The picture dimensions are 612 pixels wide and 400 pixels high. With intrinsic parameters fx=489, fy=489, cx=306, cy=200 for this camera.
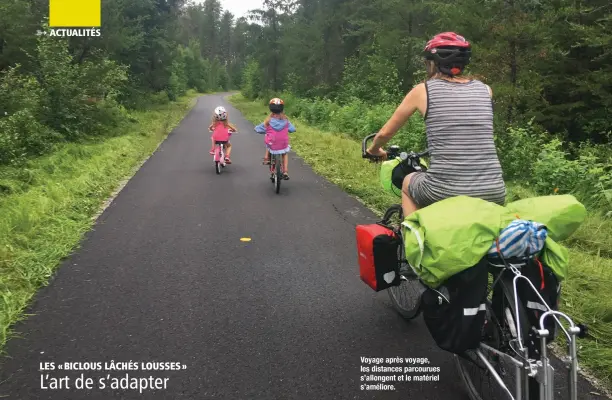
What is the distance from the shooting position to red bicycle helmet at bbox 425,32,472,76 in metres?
3.23

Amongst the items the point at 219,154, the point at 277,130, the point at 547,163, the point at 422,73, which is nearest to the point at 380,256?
the point at 277,130

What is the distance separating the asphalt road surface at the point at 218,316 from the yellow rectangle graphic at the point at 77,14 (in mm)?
11628

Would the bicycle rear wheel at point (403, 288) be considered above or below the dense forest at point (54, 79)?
below

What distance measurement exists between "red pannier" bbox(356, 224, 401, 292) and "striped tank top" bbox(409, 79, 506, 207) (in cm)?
46

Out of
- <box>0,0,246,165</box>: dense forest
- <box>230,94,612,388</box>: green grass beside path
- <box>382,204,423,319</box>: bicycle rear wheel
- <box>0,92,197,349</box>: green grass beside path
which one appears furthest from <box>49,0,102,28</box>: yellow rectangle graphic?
<box>382,204,423,319</box>: bicycle rear wheel

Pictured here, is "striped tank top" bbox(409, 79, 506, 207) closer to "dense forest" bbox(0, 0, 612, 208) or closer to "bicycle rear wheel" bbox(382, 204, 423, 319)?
"bicycle rear wheel" bbox(382, 204, 423, 319)

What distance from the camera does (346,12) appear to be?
31.6m

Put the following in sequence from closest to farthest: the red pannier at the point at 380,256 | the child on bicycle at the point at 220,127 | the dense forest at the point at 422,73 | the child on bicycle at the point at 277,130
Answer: the red pannier at the point at 380,256, the child on bicycle at the point at 277,130, the dense forest at the point at 422,73, the child on bicycle at the point at 220,127

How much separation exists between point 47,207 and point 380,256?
18.8ft

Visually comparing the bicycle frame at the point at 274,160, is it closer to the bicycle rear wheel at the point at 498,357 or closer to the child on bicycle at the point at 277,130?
the child on bicycle at the point at 277,130

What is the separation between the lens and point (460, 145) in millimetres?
3199

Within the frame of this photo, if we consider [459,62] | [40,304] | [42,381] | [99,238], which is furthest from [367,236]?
[99,238]

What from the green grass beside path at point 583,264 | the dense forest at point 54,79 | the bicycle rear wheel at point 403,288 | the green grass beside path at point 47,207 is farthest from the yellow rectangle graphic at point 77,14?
the bicycle rear wheel at point 403,288

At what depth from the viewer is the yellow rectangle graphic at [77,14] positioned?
16.0 meters
